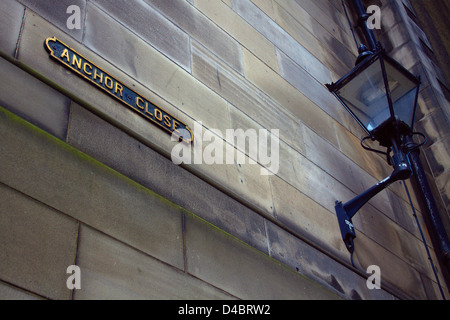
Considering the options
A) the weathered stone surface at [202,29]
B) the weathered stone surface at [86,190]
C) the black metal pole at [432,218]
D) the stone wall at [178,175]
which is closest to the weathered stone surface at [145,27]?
the stone wall at [178,175]

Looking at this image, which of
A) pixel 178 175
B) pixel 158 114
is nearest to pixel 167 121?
pixel 158 114

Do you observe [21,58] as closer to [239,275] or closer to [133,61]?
[133,61]

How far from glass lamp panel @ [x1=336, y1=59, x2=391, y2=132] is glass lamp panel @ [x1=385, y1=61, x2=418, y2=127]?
10cm

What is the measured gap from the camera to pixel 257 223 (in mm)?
4707

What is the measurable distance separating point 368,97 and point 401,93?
0.31 meters

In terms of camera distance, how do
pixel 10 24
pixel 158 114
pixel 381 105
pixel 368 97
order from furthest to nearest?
pixel 368 97, pixel 381 105, pixel 158 114, pixel 10 24

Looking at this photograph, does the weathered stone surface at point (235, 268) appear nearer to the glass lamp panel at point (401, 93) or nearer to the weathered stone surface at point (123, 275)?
the weathered stone surface at point (123, 275)

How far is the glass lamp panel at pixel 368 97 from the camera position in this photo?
560cm

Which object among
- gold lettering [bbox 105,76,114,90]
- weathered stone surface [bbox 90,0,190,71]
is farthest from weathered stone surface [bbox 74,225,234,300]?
weathered stone surface [bbox 90,0,190,71]

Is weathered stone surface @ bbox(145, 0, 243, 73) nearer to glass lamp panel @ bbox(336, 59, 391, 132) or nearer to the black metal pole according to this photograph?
glass lamp panel @ bbox(336, 59, 391, 132)

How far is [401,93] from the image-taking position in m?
5.66

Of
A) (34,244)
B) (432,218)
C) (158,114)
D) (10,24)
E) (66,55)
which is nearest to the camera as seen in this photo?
(34,244)

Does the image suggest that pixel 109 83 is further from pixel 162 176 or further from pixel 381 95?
pixel 381 95
